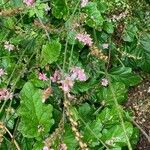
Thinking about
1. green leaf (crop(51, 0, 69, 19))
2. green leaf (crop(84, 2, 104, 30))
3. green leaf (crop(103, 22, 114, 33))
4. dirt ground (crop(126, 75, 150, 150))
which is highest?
green leaf (crop(51, 0, 69, 19))

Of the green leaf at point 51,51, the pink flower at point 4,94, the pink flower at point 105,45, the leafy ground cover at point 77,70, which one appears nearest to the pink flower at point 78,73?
the leafy ground cover at point 77,70

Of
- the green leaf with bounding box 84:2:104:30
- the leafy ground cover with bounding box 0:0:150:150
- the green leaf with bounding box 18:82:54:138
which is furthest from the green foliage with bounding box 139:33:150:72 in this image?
the green leaf with bounding box 18:82:54:138

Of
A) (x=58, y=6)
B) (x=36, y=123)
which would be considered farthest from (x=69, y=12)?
(x=36, y=123)

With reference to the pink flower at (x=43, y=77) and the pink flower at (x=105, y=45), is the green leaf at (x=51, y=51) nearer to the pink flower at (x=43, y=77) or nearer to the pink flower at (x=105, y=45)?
the pink flower at (x=43, y=77)

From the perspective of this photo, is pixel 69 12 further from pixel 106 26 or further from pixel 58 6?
pixel 106 26

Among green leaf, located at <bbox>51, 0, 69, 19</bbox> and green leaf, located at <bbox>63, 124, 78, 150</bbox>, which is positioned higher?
green leaf, located at <bbox>51, 0, 69, 19</bbox>

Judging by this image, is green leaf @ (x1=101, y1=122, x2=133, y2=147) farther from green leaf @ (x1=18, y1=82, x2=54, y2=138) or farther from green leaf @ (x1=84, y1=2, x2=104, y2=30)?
green leaf @ (x1=84, y1=2, x2=104, y2=30)
